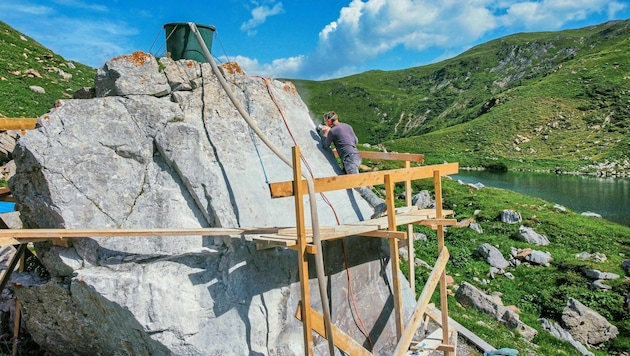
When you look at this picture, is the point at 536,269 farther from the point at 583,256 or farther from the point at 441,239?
the point at 441,239

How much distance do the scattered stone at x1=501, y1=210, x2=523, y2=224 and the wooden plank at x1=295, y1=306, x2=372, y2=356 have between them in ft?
59.2

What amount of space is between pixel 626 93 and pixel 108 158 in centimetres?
9586

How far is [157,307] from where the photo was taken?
688 centimetres

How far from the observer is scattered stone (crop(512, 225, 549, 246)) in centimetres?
2086

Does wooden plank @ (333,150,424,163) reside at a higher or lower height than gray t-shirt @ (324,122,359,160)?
lower

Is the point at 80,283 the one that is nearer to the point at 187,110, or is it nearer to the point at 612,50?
the point at 187,110

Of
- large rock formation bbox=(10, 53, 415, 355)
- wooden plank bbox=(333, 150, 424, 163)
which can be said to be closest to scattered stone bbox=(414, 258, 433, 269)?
wooden plank bbox=(333, 150, 424, 163)

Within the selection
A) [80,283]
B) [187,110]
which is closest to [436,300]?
[187,110]

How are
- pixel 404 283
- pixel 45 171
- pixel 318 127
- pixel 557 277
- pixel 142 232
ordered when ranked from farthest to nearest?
pixel 557 277, pixel 318 127, pixel 404 283, pixel 45 171, pixel 142 232

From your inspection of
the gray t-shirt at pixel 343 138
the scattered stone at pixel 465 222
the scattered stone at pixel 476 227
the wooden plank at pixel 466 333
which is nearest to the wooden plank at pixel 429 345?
the wooden plank at pixel 466 333

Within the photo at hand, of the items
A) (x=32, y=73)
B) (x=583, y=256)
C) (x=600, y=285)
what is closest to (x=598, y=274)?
(x=600, y=285)

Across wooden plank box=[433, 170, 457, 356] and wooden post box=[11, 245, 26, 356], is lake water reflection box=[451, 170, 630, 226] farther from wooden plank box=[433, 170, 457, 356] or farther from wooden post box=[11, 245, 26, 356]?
wooden post box=[11, 245, 26, 356]

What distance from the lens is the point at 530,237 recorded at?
21.0m

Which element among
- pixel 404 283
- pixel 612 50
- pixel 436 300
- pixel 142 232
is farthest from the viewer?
pixel 612 50
